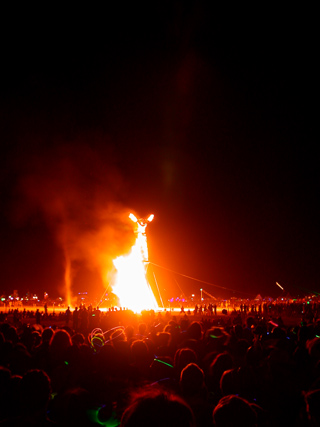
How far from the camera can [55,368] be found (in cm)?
530

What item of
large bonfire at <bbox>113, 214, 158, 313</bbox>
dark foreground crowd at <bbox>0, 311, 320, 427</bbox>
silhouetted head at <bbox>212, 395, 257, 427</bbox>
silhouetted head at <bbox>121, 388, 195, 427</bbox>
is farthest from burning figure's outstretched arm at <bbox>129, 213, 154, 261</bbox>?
silhouetted head at <bbox>121, 388, 195, 427</bbox>

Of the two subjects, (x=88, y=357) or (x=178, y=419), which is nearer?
(x=178, y=419)

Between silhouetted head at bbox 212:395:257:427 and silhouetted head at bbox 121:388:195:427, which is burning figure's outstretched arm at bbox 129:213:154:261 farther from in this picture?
silhouetted head at bbox 121:388:195:427

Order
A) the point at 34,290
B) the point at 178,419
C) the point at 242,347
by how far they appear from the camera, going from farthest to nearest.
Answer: the point at 34,290 < the point at 242,347 < the point at 178,419

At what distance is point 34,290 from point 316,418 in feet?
347

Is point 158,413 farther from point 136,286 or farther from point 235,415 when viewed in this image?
point 136,286

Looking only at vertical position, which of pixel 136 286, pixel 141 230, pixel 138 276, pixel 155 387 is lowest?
pixel 155 387

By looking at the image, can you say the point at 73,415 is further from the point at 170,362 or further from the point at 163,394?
the point at 170,362

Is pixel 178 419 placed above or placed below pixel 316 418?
above

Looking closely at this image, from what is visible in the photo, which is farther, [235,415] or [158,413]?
[235,415]

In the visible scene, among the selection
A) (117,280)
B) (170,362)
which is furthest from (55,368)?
(117,280)

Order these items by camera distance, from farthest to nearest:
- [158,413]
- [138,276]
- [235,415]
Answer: [138,276] < [235,415] < [158,413]

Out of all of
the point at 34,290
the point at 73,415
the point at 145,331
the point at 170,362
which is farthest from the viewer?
the point at 34,290

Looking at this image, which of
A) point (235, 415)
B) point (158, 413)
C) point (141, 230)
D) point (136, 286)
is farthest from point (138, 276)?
point (158, 413)
